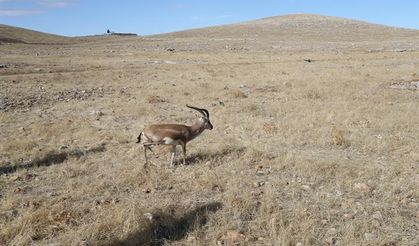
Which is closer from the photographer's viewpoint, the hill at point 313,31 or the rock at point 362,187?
the rock at point 362,187

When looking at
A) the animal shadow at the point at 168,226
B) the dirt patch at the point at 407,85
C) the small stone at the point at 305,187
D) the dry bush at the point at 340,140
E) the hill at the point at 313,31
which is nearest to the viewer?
the animal shadow at the point at 168,226

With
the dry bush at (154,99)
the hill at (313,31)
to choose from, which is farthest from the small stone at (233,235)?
the hill at (313,31)

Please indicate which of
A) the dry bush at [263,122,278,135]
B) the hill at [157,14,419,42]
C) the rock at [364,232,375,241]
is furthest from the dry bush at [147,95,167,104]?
the hill at [157,14,419,42]

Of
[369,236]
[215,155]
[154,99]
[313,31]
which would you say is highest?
[313,31]

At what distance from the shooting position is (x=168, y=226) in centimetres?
638

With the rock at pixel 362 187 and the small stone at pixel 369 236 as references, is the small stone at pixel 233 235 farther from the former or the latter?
the rock at pixel 362 187

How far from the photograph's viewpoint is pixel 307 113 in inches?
547

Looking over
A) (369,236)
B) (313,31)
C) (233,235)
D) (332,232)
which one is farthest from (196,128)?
(313,31)

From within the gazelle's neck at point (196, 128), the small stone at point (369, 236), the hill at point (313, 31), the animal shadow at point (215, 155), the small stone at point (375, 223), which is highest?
the hill at point (313, 31)

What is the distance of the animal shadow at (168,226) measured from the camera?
5957 mm

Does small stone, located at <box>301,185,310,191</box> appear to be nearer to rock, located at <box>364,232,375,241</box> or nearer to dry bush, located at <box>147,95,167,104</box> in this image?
rock, located at <box>364,232,375,241</box>

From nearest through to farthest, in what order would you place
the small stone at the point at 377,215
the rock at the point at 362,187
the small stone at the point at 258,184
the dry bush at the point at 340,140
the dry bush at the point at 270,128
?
the small stone at the point at 377,215
the rock at the point at 362,187
the small stone at the point at 258,184
the dry bush at the point at 340,140
the dry bush at the point at 270,128

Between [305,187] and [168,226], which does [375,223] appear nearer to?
[305,187]

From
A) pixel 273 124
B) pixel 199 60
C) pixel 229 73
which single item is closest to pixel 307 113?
pixel 273 124
